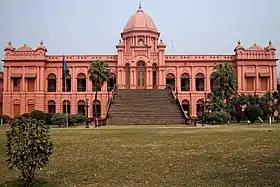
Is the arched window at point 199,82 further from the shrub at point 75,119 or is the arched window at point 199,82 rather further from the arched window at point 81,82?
the shrub at point 75,119

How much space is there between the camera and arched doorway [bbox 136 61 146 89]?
6700cm

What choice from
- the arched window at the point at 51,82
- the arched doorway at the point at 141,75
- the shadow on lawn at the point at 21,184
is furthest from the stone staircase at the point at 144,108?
the shadow on lawn at the point at 21,184

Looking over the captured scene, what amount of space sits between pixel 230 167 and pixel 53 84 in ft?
196

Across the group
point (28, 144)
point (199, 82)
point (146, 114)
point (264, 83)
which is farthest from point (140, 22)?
point (28, 144)

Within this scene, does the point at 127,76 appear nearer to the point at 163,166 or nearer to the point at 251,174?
the point at 163,166

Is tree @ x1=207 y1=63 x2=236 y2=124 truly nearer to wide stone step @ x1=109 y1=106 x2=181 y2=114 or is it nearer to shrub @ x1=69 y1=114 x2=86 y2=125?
wide stone step @ x1=109 y1=106 x2=181 y2=114

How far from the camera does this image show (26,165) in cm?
981

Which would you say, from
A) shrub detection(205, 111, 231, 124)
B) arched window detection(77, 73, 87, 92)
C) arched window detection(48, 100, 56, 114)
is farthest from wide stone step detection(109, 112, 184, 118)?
arched window detection(48, 100, 56, 114)

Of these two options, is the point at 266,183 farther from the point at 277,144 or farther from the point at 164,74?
the point at 164,74

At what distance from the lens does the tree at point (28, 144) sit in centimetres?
962

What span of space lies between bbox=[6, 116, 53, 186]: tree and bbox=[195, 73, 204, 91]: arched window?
60.3 metres

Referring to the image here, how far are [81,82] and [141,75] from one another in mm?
10909

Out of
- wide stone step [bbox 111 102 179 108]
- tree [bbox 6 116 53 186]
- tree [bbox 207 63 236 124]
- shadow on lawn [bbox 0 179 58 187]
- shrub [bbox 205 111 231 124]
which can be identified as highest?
tree [bbox 207 63 236 124]

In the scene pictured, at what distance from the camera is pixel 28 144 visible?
31.6 ft
